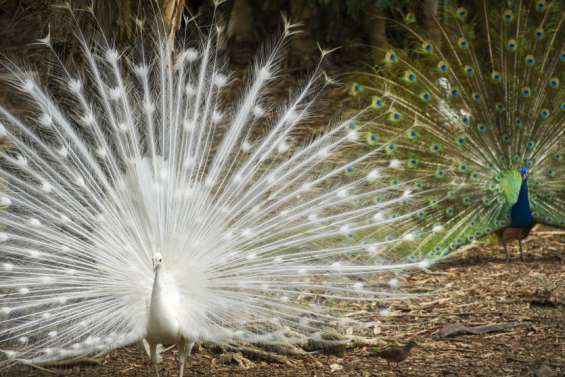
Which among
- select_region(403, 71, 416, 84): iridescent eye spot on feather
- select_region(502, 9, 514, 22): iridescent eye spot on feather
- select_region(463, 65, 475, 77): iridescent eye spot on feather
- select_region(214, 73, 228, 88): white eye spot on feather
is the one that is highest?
select_region(502, 9, 514, 22): iridescent eye spot on feather

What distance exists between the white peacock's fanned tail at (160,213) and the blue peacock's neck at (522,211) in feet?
6.52

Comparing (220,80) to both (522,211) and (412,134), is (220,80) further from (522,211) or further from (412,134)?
(522,211)

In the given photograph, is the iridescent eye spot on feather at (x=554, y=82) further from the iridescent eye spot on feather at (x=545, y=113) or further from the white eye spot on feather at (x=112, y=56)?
the white eye spot on feather at (x=112, y=56)

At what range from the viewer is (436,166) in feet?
21.7

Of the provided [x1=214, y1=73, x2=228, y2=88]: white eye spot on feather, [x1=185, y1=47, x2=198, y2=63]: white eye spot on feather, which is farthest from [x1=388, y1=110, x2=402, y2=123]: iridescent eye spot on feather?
[x1=185, y1=47, x2=198, y2=63]: white eye spot on feather

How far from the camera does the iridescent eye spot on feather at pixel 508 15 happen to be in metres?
6.56

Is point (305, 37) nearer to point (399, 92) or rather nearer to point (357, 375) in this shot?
point (399, 92)

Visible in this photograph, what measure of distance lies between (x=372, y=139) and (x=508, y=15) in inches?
61.5

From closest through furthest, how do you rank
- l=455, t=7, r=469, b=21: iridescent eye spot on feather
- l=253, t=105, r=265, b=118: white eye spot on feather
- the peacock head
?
1. the peacock head
2. l=253, t=105, r=265, b=118: white eye spot on feather
3. l=455, t=7, r=469, b=21: iridescent eye spot on feather

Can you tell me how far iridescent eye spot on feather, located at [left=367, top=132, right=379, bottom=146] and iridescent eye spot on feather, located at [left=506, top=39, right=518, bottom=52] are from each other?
4.45 ft

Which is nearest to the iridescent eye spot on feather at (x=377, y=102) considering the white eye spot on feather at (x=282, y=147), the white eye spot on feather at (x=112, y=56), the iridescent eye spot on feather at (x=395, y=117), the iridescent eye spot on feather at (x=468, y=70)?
the iridescent eye spot on feather at (x=395, y=117)

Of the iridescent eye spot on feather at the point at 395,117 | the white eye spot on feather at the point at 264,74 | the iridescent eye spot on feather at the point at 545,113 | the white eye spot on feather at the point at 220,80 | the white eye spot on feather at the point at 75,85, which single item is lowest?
the white eye spot on feather at the point at 75,85

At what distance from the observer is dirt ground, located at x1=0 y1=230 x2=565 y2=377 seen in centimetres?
454

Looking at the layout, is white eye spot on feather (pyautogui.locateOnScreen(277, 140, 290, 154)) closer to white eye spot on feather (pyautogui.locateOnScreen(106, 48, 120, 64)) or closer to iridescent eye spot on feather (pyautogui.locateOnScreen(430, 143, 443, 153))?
white eye spot on feather (pyautogui.locateOnScreen(106, 48, 120, 64))
